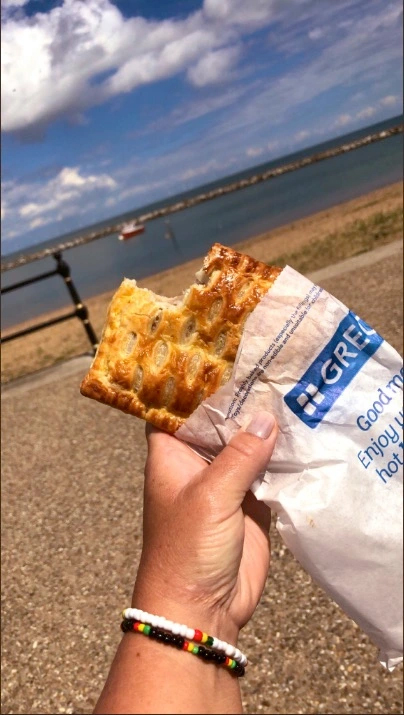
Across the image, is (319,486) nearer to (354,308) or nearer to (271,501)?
(271,501)

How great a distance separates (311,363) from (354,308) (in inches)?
180

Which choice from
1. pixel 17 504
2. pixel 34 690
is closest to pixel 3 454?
pixel 17 504

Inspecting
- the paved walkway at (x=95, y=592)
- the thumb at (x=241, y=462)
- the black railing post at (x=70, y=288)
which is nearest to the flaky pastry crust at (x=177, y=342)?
the thumb at (x=241, y=462)

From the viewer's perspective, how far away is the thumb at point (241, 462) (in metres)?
1.56

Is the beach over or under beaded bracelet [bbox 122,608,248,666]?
under

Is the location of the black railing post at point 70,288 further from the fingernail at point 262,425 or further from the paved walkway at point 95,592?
the fingernail at point 262,425

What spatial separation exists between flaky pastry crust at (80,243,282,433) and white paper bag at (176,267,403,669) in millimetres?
78

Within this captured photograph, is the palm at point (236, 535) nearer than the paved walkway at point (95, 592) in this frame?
Yes

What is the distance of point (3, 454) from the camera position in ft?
18.4

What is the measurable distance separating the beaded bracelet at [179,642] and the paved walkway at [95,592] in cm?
126

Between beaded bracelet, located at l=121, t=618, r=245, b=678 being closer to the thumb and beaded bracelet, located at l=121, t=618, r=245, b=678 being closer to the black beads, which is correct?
the black beads

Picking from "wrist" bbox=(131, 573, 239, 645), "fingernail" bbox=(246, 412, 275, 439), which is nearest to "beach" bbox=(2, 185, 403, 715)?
"wrist" bbox=(131, 573, 239, 645)

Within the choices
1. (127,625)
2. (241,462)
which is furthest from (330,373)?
(127,625)

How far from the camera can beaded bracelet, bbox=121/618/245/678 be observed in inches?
54.9
